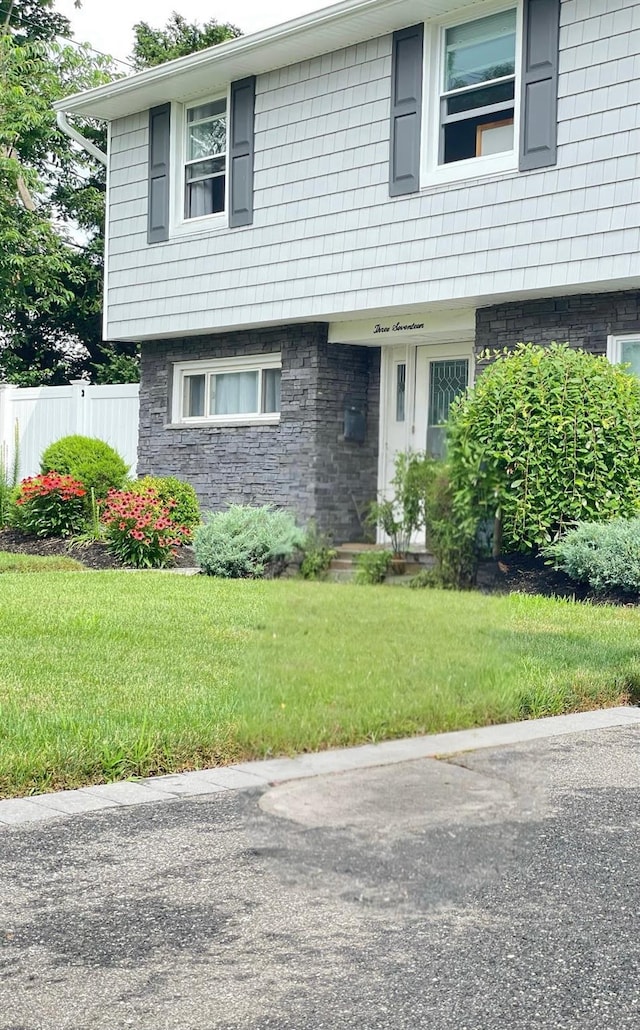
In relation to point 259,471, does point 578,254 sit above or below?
above

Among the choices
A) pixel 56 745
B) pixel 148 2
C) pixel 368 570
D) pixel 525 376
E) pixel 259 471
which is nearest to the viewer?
pixel 368 570

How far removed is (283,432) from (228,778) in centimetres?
942

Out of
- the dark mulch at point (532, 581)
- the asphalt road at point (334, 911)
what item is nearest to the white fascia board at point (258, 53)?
the dark mulch at point (532, 581)

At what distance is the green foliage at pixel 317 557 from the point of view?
341 cm

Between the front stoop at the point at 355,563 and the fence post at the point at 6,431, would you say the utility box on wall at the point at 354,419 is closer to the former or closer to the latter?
the fence post at the point at 6,431

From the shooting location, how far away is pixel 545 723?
5703 mm

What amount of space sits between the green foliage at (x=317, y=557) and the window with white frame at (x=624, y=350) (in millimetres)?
7637

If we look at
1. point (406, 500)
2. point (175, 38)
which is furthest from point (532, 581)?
point (175, 38)

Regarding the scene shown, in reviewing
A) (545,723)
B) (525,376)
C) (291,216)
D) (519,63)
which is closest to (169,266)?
(291,216)

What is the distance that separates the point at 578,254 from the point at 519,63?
1855 millimetres

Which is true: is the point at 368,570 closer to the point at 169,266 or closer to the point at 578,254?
the point at 578,254

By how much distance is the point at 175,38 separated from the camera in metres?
25.2

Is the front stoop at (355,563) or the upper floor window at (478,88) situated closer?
the front stoop at (355,563)

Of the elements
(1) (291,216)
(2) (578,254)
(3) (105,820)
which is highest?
(1) (291,216)
